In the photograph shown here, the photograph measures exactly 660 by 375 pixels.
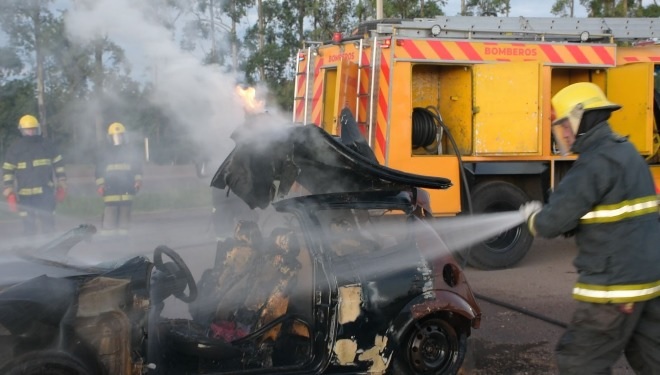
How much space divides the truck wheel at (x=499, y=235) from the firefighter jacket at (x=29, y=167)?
17.7ft

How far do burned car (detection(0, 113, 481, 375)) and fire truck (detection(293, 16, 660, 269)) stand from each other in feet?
10.9

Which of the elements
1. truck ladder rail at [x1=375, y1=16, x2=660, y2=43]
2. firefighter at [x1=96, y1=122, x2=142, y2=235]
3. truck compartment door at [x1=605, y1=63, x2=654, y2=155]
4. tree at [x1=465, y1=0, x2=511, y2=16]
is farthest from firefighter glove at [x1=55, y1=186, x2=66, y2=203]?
tree at [x1=465, y1=0, x2=511, y2=16]

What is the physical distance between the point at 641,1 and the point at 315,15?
1506 cm

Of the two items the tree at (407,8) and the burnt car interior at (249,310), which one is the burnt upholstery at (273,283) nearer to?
the burnt car interior at (249,310)

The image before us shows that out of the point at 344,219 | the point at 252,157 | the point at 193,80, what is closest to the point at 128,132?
the point at 193,80

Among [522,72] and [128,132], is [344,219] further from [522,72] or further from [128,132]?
[128,132]

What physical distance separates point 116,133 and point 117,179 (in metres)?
0.60

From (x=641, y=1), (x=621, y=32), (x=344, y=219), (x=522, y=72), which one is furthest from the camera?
(x=641, y=1)

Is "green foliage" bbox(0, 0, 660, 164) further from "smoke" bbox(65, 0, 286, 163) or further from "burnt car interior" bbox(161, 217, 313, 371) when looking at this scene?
"burnt car interior" bbox(161, 217, 313, 371)

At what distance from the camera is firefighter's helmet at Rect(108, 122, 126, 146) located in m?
8.63

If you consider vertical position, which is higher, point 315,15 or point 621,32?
point 315,15

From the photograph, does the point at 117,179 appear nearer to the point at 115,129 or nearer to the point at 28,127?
the point at 115,129

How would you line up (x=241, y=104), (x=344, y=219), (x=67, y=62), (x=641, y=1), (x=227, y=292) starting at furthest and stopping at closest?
1. (x=641, y=1)
2. (x=67, y=62)
3. (x=241, y=104)
4. (x=227, y=292)
5. (x=344, y=219)

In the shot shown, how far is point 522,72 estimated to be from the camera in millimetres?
8023
